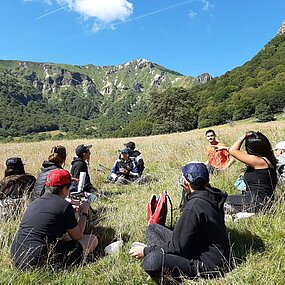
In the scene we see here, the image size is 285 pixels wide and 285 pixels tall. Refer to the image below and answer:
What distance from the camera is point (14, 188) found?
584 centimetres

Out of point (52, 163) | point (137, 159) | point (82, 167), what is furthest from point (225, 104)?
Result: point (52, 163)

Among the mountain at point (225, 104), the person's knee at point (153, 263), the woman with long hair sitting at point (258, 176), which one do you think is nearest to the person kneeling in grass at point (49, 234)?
the person's knee at point (153, 263)

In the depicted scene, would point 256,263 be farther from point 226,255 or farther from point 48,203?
point 48,203

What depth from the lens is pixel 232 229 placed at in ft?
15.2

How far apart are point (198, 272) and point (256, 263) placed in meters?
0.76

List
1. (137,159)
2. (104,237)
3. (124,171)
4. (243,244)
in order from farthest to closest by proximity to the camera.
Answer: (137,159), (124,171), (104,237), (243,244)

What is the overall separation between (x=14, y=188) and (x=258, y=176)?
428 centimetres

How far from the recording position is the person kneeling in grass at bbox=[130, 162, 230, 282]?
3383 mm

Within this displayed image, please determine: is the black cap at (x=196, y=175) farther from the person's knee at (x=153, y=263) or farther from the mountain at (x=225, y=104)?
the mountain at (x=225, y=104)

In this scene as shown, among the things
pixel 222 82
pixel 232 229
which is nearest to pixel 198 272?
pixel 232 229

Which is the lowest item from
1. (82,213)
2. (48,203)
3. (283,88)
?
(82,213)

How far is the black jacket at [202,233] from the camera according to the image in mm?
3367

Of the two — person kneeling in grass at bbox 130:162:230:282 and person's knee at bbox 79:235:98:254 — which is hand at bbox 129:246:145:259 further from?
person's knee at bbox 79:235:98:254

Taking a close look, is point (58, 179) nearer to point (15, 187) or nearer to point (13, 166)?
point (15, 187)
